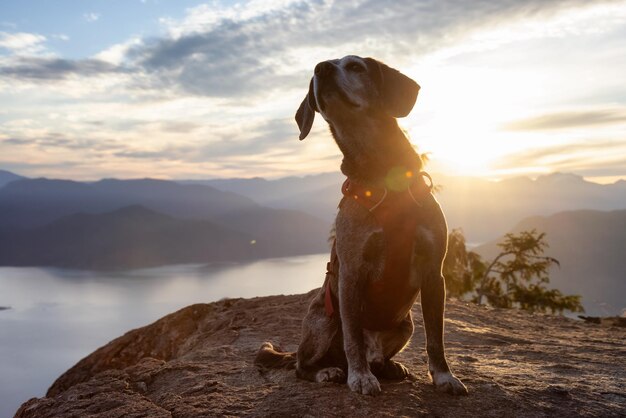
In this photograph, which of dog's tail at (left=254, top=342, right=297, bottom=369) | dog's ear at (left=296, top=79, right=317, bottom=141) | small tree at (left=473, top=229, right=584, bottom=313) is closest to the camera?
dog's ear at (left=296, top=79, right=317, bottom=141)

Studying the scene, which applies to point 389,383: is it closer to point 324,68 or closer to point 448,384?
point 448,384

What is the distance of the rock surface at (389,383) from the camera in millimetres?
4117

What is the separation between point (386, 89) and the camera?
423cm

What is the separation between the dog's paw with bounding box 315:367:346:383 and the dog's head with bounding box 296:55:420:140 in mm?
2341

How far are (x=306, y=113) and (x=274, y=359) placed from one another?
296 cm

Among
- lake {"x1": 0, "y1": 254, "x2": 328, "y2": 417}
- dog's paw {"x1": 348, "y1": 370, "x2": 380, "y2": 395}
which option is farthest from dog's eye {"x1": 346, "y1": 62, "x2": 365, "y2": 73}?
lake {"x1": 0, "y1": 254, "x2": 328, "y2": 417}

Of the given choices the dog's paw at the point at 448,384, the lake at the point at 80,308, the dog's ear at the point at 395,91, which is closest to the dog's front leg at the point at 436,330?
the dog's paw at the point at 448,384

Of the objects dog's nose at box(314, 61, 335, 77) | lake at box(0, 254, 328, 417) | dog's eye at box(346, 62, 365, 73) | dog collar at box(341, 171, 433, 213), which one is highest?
dog's eye at box(346, 62, 365, 73)

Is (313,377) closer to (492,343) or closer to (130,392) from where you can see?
(130,392)

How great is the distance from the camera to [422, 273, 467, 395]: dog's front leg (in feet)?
14.1

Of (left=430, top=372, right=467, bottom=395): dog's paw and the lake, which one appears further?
the lake

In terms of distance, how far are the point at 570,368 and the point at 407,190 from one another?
11.6ft

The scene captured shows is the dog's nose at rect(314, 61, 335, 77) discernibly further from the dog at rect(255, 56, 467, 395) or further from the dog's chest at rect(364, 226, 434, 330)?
the dog's chest at rect(364, 226, 434, 330)

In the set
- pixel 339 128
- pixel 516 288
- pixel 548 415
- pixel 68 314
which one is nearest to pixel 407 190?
pixel 339 128
